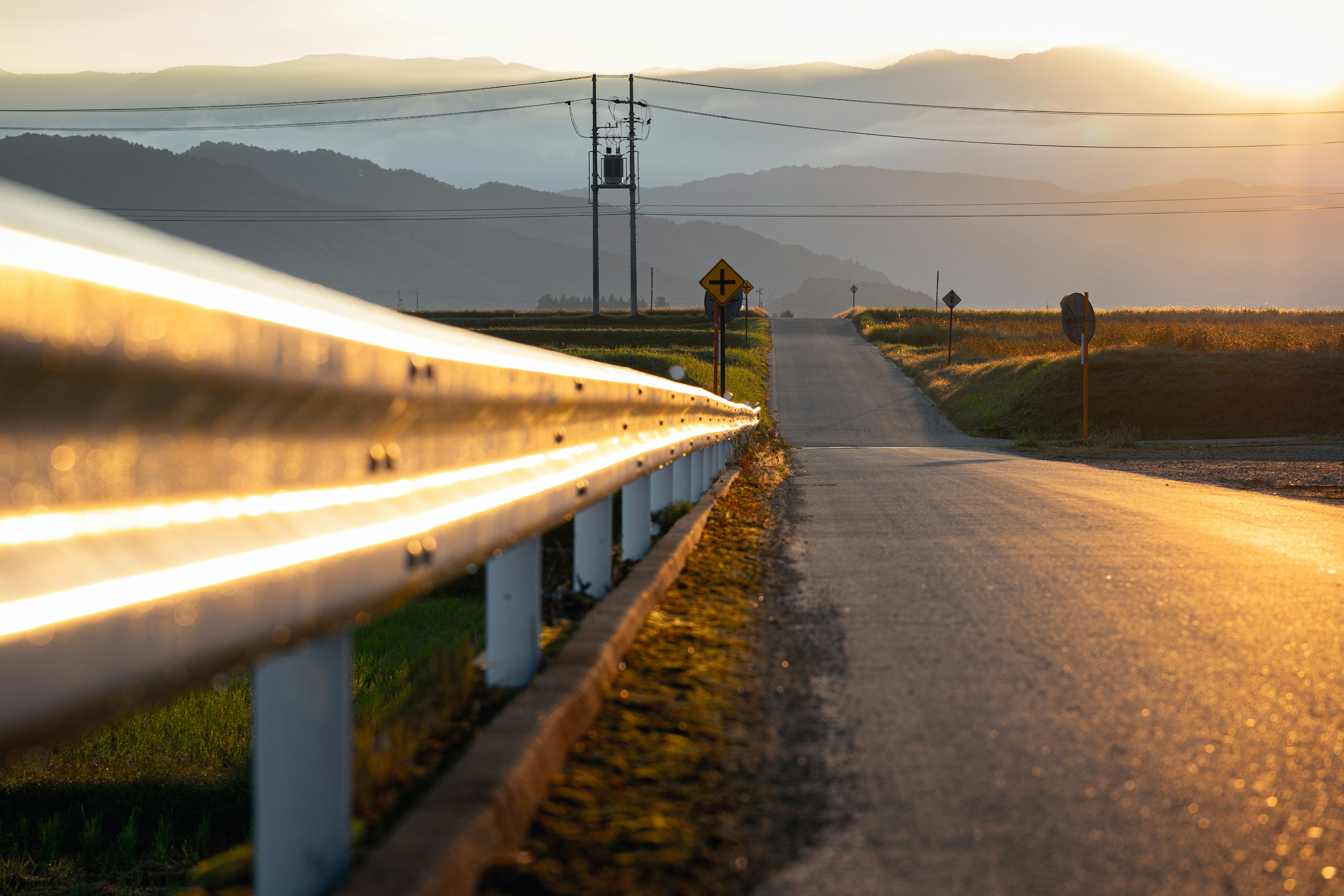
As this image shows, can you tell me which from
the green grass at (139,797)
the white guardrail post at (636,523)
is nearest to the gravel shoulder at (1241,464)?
the white guardrail post at (636,523)

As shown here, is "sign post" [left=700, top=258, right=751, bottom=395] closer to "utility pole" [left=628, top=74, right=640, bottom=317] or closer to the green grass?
the green grass

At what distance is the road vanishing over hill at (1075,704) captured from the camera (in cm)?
259

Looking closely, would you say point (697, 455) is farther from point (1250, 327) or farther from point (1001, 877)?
point (1250, 327)

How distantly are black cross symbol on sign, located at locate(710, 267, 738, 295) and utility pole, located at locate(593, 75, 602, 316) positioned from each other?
54.7 metres

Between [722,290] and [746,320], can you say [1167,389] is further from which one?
[746,320]

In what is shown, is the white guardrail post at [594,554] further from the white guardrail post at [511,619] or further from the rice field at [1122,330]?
the rice field at [1122,330]

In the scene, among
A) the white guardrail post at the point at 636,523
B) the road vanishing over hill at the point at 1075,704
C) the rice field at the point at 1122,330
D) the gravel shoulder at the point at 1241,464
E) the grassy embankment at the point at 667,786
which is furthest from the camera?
the rice field at the point at 1122,330

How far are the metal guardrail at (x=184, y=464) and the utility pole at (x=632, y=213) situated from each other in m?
75.8

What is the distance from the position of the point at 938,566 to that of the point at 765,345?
5810cm

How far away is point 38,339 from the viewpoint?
1.25m

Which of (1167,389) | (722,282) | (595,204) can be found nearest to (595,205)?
(595,204)

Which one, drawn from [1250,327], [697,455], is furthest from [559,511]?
[1250,327]

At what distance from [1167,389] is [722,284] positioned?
17.2m

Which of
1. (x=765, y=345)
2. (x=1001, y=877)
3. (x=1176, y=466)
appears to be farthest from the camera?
(x=765, y=345)
